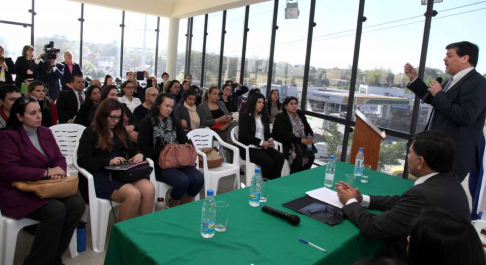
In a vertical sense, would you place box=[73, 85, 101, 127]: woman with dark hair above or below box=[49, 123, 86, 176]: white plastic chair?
above

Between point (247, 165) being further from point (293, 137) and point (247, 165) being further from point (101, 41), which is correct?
point (101, 41)

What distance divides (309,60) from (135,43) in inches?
235

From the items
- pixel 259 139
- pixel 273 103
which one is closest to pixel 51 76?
pixel 273 103

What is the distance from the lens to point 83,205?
2.45 metres

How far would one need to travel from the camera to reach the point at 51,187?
2250mm

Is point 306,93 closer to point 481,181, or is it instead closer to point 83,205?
point 481,181

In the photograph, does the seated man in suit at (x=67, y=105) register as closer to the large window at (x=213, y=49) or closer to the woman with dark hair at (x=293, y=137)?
the woman with dark hair at (x=293, y=137)

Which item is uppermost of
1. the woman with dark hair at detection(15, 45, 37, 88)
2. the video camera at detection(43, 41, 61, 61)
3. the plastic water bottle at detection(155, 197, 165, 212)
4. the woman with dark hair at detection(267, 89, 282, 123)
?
the video camera at detection(43, 41, 61, 61)

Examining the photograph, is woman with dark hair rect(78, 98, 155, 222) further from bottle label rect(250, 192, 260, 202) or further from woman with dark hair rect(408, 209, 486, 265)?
woman with dark hair rect(408, 209, 486, 265)

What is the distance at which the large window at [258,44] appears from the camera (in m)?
6.88

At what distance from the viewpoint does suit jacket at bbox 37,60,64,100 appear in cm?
666

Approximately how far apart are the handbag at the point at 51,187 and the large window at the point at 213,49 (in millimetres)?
6374

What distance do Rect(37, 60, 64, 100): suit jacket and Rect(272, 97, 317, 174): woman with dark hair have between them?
4895mm

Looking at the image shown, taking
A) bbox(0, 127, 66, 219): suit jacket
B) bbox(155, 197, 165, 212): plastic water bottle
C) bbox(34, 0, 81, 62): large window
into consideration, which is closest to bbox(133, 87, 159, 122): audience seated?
bbox(155, 197, 165, 212): plastic water bottle
